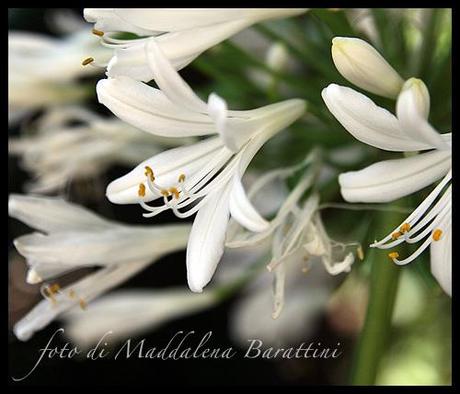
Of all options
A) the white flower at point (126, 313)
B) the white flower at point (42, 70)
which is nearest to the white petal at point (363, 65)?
the white flower at point (42, 70)

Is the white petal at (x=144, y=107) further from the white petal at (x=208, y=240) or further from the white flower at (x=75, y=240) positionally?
the white flower at (x=75, y=240)

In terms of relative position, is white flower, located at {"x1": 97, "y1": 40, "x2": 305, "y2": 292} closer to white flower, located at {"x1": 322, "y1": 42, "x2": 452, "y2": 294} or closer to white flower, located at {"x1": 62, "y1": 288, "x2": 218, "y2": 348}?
white flower, located at {"x1": 322, "y1": 42, "x2": 452, "y2": 294}

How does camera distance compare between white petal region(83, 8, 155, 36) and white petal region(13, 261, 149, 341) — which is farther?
white petal region(13, 261, 149, 341)

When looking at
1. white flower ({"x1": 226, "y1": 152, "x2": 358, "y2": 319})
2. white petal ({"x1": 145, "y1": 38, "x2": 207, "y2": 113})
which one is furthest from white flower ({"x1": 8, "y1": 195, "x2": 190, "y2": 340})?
white petal ({"x1": 145, "y1": 38, "x2": 207, "y2": 113})

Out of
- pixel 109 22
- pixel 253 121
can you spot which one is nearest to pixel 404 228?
pixel 253 121

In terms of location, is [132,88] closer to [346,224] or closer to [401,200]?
[401,200]

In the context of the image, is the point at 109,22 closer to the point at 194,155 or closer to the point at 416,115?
the point at 194,155
